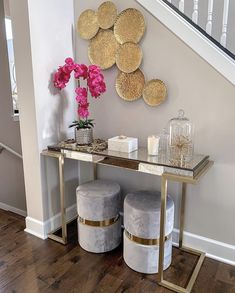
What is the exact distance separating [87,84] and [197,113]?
2.77 ft

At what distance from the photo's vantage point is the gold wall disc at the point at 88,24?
83.1 inches

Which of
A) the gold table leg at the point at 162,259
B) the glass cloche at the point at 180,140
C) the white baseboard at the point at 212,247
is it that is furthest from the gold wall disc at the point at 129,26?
the white baseboard at the point at 212,247

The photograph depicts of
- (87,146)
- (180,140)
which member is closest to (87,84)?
(87,146)

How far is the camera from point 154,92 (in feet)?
6.40

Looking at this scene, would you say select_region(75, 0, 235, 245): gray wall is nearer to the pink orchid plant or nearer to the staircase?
the staircase

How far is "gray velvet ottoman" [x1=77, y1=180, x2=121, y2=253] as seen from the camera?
6.43 feet

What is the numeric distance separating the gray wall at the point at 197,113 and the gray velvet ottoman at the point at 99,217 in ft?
1.33

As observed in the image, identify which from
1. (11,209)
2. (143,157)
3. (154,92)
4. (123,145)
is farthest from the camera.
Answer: (11,209)

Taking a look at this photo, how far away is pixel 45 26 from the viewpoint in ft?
6.61

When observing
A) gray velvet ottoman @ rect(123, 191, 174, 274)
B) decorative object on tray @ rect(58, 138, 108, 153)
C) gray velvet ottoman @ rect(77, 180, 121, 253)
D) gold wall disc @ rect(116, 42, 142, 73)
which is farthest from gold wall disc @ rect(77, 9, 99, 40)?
gray velvet ottoman @ rect(123, 191, 174, 274)

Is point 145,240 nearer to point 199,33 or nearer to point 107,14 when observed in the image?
point 199,33

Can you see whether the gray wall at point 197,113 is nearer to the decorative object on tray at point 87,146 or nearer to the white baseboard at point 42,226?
the decorative object on tray at point 87,146

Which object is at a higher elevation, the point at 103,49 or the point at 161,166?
the point at 103,49

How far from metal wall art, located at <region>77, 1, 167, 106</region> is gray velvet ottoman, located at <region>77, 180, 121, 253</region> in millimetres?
780
